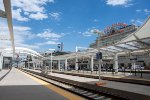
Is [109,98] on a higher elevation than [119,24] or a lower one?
lower

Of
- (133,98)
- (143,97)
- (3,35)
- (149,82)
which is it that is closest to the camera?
(143,97)

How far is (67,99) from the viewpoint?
14.1 metres

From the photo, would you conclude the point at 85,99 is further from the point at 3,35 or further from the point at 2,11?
→ the point at 3,35

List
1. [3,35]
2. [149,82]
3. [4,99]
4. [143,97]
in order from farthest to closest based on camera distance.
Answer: [3,35], [149,82], [4,99], [143,97]

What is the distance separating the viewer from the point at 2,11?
79.9 ft

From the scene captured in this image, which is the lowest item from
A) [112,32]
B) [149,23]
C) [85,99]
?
[85,99]

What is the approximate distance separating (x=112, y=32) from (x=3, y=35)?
102 metres

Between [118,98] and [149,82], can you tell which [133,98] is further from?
[149,82]

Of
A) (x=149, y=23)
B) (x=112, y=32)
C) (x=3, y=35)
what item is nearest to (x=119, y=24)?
(x=112, y=32)

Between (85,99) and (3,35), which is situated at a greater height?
(3,35)

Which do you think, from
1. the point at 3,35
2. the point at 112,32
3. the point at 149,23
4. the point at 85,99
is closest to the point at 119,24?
the point at 112,32

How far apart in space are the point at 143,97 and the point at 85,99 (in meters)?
→ 3.92

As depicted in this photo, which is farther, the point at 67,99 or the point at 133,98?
the point at 67,99

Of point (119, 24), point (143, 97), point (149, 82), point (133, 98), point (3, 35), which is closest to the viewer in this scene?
point (143, 97)
